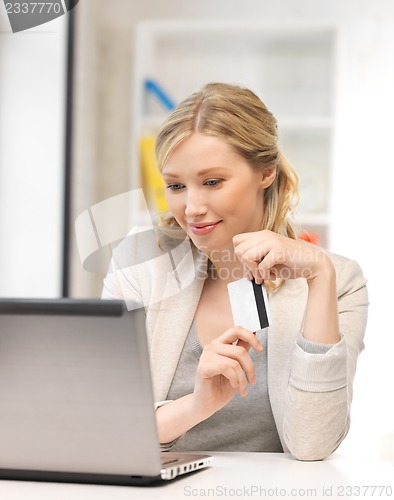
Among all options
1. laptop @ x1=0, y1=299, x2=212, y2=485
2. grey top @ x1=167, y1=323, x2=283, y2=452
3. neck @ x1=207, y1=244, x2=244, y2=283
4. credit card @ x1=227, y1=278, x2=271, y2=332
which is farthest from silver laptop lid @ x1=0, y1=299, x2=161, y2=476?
neck @ x1=207, y1=244, x2=244, y2=283

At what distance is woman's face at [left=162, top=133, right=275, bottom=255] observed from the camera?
151 centimetres

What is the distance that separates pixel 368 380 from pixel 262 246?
6.04 feet

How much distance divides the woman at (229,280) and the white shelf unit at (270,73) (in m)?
1.42

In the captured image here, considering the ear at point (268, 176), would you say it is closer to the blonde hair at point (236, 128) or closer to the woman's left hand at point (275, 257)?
the blonde hair at point (236, 128)

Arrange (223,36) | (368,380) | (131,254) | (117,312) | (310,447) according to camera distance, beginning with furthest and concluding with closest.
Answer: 1. (223,36)
2. (368,380)
3. (131,254)
4. (310,447)
5. (117,312)

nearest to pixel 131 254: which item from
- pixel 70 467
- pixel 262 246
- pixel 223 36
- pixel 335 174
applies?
pixel 262 246

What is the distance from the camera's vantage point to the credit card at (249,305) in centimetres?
129

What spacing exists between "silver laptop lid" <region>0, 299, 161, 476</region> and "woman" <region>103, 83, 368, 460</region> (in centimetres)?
40

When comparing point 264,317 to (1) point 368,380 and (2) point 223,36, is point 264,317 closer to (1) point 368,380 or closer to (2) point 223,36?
(1) point 368,380

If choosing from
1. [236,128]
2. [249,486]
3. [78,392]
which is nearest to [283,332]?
[236,128]

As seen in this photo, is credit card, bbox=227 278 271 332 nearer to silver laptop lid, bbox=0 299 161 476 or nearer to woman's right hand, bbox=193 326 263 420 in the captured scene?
woman's right hand, bbox=193 326 263 420

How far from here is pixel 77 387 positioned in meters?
0.93

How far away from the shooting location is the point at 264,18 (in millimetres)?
3303

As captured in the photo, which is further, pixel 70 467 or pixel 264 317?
pixel 264 317
